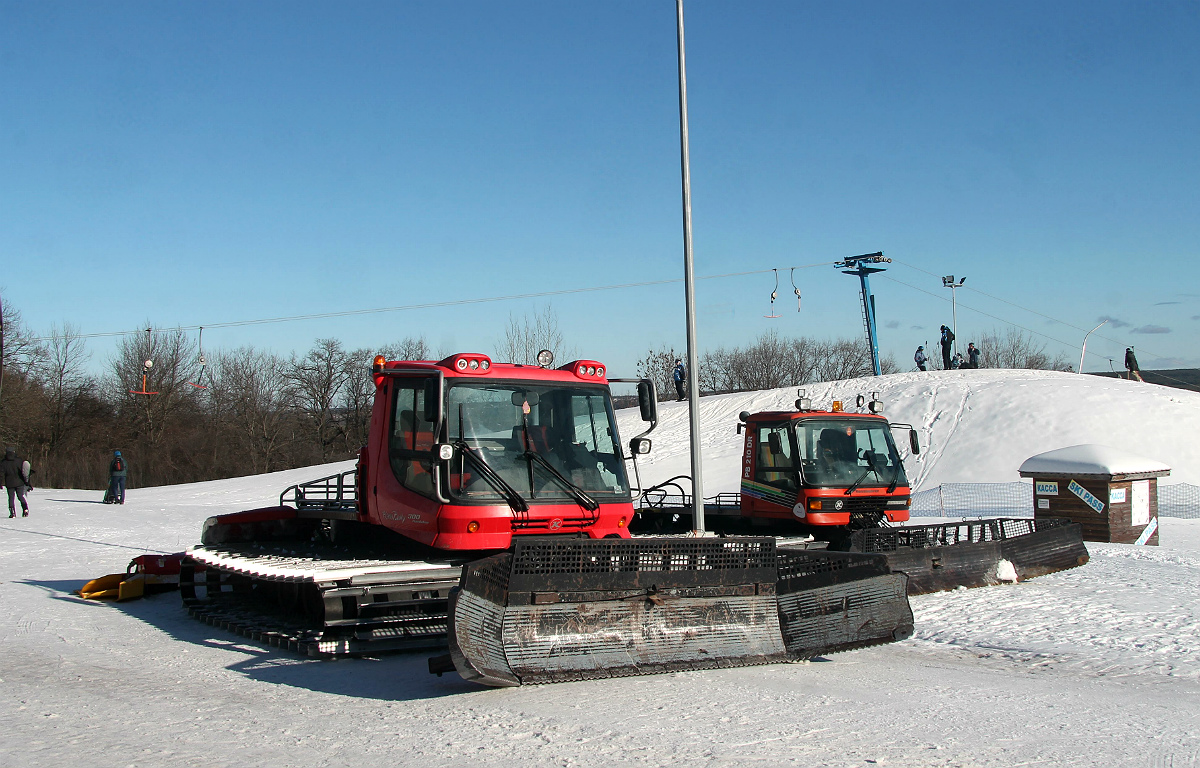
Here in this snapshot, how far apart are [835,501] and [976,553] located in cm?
217

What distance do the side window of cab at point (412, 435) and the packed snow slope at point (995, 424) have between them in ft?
67.4

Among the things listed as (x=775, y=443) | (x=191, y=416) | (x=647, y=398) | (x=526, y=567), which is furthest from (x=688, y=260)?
(x=191, y=416)

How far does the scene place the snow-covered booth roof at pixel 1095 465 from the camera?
571 inches

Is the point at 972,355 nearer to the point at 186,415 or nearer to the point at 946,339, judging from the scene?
the point at 946,339

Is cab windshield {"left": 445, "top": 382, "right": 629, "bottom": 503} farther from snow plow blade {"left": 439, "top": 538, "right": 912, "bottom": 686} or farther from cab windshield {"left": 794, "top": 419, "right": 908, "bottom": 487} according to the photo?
cab windshield {"left": 794, "top": 419, "right": 908, "bottom": 487}

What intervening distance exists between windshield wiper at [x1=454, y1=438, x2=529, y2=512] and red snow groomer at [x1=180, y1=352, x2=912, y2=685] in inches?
0.5

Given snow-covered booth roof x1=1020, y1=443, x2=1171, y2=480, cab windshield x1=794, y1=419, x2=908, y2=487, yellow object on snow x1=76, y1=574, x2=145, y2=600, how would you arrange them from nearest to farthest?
yellow object on snow x1=76, y1=574, x2=145, y2=600 → cab windshield x1=794, y1=419, x2=908, y2=487 → snow-covered booth roof x1=1020, y1=443, x2=1171, y2=480

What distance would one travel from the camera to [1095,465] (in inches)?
576

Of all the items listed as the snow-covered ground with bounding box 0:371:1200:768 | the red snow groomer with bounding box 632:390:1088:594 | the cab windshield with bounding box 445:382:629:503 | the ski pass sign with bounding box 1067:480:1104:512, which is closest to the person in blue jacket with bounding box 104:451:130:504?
the snow-covered ground with bounding box 0:371:1200:768

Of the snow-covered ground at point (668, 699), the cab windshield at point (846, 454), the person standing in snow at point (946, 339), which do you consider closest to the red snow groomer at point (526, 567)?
the snow-covered ground at point (668, 699)

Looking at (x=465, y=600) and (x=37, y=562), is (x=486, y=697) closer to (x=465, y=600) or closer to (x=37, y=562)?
(x=465, y=600)

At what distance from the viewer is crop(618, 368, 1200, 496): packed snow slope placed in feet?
91.1

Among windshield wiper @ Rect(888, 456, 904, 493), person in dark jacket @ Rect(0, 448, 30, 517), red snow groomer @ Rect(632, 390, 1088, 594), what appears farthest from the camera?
person in dark jacket @ Rect(0, 448, 30, 517)

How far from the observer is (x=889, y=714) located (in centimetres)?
554
